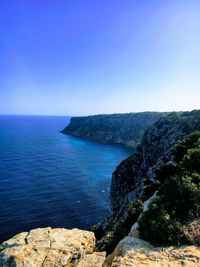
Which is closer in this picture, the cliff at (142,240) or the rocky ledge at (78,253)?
the rocky ledge at (78,253)

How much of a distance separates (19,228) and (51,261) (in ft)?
140

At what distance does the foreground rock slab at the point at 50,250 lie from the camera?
1461cm

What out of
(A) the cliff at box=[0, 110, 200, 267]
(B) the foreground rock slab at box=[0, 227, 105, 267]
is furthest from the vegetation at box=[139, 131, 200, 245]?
(B) the foreground rock slab at box=[0, 227, 105, 267]

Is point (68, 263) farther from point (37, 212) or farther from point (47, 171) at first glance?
point (47, 171)

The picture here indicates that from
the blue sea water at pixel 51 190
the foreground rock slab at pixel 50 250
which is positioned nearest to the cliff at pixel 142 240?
the foreground rock slab at pixel 50 250

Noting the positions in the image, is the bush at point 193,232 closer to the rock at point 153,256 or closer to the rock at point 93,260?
the rock at point 153,256

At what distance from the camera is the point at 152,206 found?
55.8 ft

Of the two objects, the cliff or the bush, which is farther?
the bush

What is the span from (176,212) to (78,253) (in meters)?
7.26

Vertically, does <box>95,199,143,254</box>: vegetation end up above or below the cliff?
below

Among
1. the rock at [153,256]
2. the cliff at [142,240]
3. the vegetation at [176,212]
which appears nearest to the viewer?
the rock at [153,256]

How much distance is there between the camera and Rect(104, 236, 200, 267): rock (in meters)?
12.1

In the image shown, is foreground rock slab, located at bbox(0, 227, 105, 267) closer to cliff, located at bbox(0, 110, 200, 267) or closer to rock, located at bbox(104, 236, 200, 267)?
cliff, located at bbox(0, 110, 200, 267)

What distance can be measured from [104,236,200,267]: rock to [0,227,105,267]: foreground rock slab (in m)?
2.22
